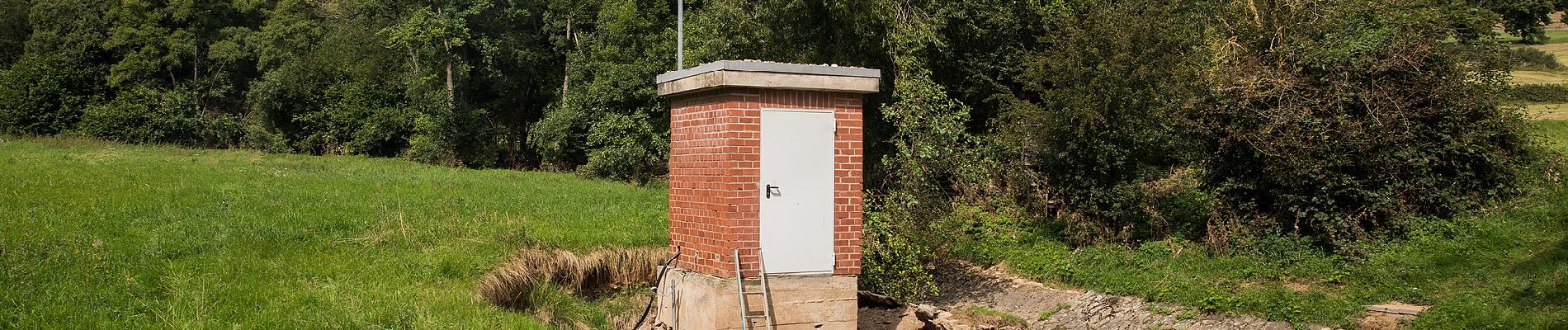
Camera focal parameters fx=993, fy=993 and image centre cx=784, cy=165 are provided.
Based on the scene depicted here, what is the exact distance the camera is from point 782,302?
26.5 feet

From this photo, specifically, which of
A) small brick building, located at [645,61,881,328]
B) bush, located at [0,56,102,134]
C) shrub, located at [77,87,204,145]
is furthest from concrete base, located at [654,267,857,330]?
bush, located at [0,56,102,134]

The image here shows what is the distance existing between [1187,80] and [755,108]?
334 inches

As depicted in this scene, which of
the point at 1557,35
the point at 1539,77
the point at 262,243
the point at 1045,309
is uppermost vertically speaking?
the point at 1557,35

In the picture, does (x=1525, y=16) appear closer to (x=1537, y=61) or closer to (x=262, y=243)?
(x=1537, y=61)

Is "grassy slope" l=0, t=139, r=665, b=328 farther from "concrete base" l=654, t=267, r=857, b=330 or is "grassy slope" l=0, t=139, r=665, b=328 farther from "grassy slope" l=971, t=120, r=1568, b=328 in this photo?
"grassy slope" l=971, t=120, r=1568, b=328

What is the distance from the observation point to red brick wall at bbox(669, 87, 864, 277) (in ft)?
25.8

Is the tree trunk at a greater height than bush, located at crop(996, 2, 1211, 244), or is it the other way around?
the tree trunk

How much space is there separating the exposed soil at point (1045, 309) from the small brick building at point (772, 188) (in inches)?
99.3

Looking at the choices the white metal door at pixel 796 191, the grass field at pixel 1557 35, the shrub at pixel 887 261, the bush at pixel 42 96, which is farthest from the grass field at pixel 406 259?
the bush at pixel 42 96

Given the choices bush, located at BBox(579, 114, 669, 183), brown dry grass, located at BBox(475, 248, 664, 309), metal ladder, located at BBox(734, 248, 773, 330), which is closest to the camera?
metal ladder, located at BBox(734, 248, 773, 330)

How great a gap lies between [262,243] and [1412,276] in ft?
40.1

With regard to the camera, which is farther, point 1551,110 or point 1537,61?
point 1537,61

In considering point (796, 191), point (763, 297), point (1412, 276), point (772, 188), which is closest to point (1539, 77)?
point (1412, 276)

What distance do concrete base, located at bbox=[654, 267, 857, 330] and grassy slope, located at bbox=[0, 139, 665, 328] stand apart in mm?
1392
